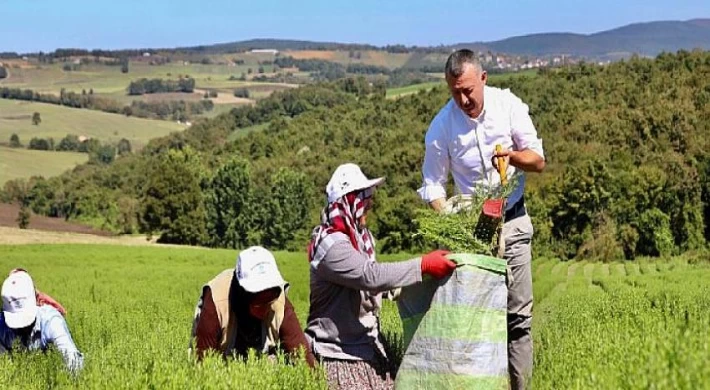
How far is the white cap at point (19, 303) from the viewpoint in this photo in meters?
5.94

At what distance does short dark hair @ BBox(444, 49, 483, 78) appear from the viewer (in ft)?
16.8

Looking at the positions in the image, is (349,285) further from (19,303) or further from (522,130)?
(19,303)

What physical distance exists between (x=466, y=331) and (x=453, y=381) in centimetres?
26

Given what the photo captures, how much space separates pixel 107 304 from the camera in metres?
13.9

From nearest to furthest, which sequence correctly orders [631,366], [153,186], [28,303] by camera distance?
[631,366] < [28,303] < [153,186]

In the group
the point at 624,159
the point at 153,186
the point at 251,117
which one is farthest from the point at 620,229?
the point at 251,117

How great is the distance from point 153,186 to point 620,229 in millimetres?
38823

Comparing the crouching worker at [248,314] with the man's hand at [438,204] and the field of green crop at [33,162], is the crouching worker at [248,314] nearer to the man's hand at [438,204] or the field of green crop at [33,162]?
the man's hand at [438,204]

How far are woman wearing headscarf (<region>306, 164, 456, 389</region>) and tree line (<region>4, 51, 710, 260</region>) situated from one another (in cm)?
2890

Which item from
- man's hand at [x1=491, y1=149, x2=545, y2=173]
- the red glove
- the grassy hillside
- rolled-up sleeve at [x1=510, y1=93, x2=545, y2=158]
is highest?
rolled-up sleeve at [x1=510, y1=93, x2=545, y2=158]

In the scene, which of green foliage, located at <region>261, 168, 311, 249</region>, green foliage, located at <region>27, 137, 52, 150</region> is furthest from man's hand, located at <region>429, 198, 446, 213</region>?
green foliage, located at <region>27, 137, 52, 150</region>

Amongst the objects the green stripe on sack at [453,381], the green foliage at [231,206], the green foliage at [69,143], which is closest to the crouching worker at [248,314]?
the green stripe on sack at [453,381]

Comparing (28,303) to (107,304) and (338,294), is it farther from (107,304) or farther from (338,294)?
(107,304)

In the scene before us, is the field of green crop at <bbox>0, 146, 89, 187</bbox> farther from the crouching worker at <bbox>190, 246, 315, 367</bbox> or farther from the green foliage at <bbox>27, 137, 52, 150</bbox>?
the crouching worker at <bbox>190, 246, 315, 367</bbox>
